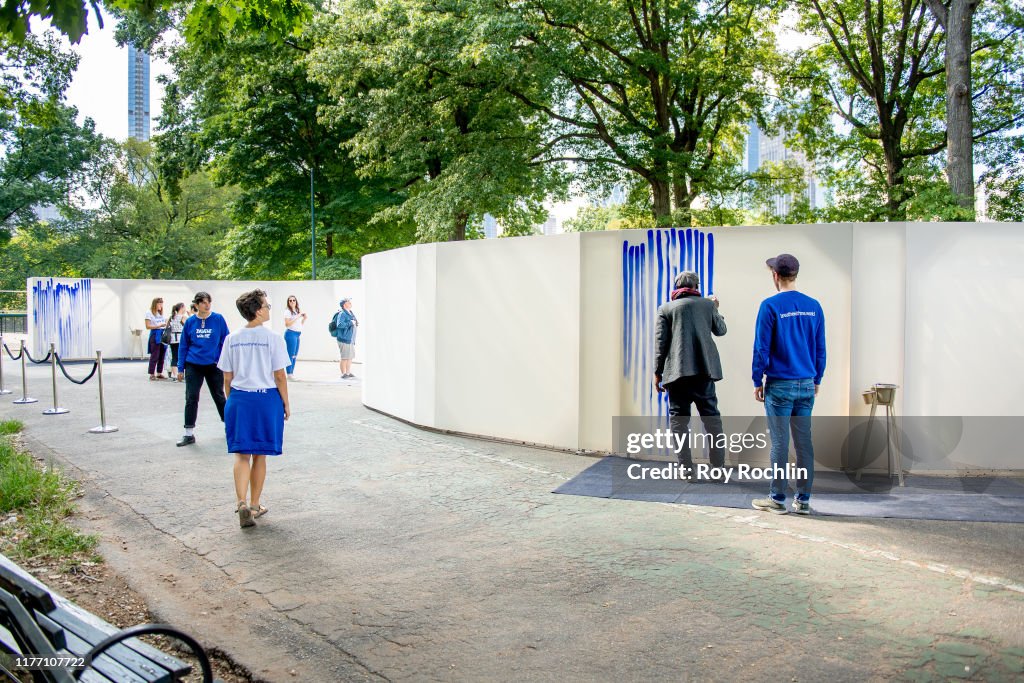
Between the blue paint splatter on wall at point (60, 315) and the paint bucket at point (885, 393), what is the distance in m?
22.6

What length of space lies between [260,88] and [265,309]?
2913 centimetres

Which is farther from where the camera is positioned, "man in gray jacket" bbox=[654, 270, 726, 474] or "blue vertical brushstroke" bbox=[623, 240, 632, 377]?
"blue vertical brushstroke" bbox=[623, 240, 632, 377]

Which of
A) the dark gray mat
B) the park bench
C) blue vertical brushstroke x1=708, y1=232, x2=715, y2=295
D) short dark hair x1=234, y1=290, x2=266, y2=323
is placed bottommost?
the dark gray mat

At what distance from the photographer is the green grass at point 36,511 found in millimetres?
5418

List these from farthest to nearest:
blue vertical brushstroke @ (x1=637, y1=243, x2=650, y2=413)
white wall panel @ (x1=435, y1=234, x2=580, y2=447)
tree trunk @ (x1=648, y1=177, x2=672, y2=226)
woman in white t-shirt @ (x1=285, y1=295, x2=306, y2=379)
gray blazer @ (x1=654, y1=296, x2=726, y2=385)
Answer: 1. tree trunk @ (x1=648, y1=177, x2=672, y2=226)
2. woman in white t-shirt @ (x1=285, y1=295, x2=306, y2=379)
3. white wall panel @ (x1=435, y1=234, x2=580, y2=447)
4. blue vertical brushstroke @ (x1=637, y1=243, x2=650, y2=413)
5. gray blazer @ (x1=654, y1=296, x2=726, y2=385)

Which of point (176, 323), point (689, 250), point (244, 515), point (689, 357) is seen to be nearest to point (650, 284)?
point (689, 250)

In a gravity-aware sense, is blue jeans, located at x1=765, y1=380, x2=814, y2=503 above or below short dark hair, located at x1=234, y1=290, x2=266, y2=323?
below

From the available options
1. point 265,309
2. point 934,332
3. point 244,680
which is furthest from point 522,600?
point 934,332

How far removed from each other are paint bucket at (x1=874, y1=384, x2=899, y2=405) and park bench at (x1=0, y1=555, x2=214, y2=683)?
6314 mm

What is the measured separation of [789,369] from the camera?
621cm

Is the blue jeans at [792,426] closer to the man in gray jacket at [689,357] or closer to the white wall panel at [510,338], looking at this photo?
the man in gray jacket at [689,357]

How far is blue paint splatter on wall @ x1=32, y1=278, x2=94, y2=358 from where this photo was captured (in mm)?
22828

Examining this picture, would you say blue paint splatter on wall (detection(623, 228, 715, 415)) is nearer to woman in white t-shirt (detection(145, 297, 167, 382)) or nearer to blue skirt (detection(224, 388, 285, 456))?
blue skirt (detection(224, 388, 285, 456))

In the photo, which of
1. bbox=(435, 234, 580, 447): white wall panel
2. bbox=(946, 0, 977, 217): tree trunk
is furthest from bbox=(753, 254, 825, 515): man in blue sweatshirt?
bbox=(946, 0, 977, 217): tree trunk
